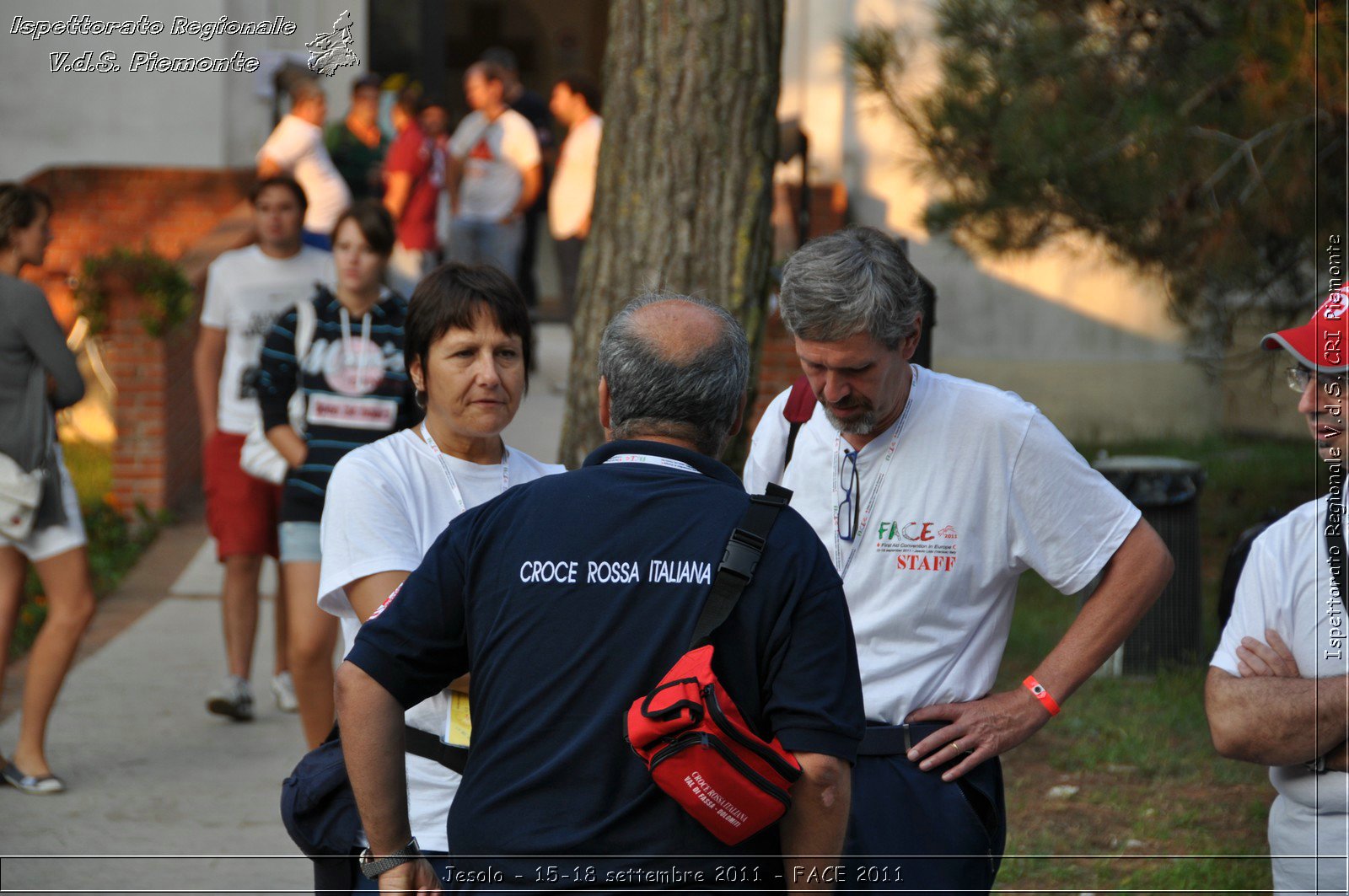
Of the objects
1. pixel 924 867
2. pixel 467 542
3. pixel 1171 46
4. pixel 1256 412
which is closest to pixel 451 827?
pixel 467 542

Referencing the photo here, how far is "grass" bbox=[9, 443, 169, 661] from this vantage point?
8.29 meters

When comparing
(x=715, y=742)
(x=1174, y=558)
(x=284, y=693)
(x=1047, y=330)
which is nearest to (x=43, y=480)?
(x=284, y=693)

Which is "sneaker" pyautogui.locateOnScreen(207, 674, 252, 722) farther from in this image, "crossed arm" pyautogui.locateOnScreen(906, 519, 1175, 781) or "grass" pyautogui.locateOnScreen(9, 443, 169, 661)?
"crossed arm" pyautogui.locateOnScreen(906, 519, 1175, 781)

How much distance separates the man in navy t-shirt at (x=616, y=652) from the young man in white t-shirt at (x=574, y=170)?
28.5 feet

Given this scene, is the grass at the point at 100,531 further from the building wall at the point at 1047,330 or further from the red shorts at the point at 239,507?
the building wall at the point at 1047,330

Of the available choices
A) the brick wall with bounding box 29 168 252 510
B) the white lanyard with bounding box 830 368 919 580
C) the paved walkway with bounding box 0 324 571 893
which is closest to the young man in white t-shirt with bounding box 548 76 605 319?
the brick wall with bounding box 29 168 252 510

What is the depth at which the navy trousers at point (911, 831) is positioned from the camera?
2805 mm

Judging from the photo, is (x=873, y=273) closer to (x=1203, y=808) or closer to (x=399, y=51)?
(x=1203, y=808)

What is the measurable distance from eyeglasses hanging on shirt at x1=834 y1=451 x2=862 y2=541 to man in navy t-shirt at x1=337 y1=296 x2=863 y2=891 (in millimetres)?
759

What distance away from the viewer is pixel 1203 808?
549 cm

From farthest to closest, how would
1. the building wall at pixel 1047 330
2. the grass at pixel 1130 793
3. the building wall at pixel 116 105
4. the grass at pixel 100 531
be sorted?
the building wall at pixel 1047 330
the building wall at pixel 116 105
the grass at pixel 100 531
the grass at pixel 1130 793

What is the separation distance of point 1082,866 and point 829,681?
10.5 feet

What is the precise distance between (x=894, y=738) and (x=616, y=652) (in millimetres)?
932

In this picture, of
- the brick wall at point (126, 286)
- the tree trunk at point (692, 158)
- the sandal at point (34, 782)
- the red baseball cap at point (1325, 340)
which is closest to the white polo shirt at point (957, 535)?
the red baseball cap at point (1325, 340)
